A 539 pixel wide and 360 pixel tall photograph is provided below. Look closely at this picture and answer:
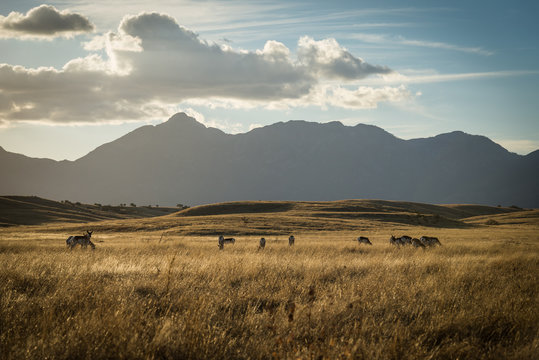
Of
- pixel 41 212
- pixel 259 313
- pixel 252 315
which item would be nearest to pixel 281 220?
pixel 259 313

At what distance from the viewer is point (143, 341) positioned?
5.00 m

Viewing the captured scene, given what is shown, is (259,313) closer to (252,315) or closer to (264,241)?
(252,315)

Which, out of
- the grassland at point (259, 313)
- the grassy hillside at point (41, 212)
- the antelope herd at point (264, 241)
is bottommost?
the grassy hillside at point (41, 212)

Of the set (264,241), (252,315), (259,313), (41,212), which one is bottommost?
(41,212)

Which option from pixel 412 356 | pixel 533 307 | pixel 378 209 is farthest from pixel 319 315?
pixel 378 209

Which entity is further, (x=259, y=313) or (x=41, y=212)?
(x=41, y=212)

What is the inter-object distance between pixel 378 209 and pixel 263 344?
79.3m

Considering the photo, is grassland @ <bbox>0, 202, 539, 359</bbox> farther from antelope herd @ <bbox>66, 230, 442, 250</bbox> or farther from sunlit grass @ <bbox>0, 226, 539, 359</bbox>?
antelope herd @ <bbox>66, 230, 442, 250</bbox>

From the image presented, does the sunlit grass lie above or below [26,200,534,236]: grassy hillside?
above

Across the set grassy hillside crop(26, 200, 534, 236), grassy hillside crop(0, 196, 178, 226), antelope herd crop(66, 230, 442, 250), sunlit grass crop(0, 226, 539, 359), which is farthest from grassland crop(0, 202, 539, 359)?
grassy hillside crop(0, 196, 178, 226)

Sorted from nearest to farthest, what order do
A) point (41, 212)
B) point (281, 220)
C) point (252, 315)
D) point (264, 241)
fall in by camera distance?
point (252, 315) → point (264, 241) → point (281, 220) → point (41, 212)

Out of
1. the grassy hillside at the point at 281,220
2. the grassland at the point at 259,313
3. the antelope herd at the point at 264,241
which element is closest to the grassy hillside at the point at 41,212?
the grassy hillside at the point at 281,220

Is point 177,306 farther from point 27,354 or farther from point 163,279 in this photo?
point 27,354

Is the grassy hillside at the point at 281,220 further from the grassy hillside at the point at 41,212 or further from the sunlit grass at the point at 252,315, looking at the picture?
the sunlit grass at the point at 252,315
